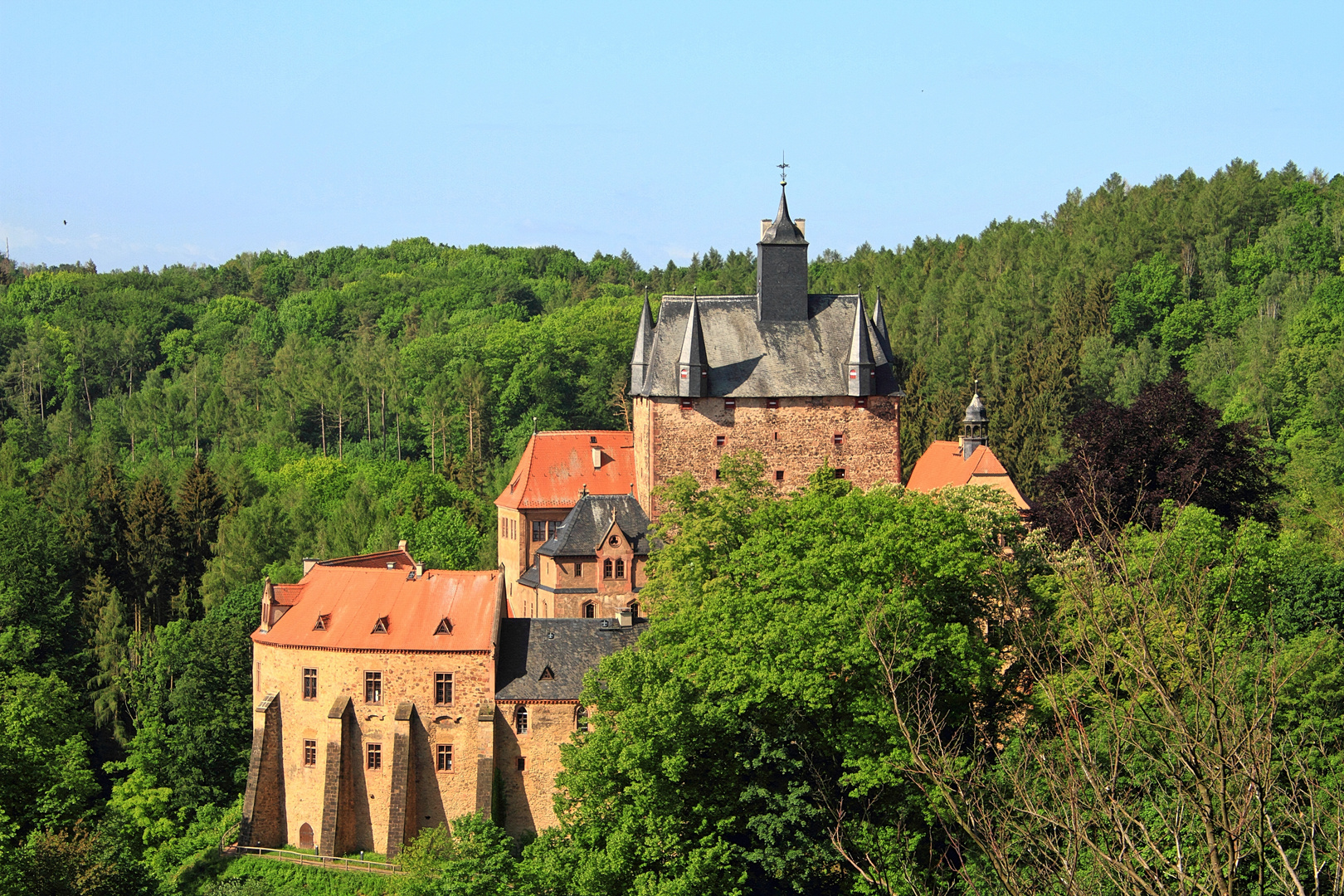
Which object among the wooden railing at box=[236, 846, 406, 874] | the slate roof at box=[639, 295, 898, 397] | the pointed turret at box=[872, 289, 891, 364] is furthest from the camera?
the pointed turret at box=[872, 289, 891, 364]

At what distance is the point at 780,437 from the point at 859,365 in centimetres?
315

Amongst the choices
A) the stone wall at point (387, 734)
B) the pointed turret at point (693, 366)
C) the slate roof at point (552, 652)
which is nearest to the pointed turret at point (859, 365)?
the pointed turret at point (693, 366)

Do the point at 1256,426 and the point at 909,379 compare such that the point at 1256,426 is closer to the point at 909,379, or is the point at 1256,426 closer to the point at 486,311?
the point at 909,379

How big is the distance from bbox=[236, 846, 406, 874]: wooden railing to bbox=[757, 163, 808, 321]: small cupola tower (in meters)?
19.1

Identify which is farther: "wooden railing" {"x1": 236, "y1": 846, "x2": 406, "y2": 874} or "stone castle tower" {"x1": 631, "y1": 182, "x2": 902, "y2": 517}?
"stone castle tower" {"x1": 631, "y1": 182, "x2": 902, "y2": 517}

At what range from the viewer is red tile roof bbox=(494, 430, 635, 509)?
4984 centimetres

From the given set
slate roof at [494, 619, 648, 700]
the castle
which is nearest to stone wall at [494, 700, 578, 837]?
the castle

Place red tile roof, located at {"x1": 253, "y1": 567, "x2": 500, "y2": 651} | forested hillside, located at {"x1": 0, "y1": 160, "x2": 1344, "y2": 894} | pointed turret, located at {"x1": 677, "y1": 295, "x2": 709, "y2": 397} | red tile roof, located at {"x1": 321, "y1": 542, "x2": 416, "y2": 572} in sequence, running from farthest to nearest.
Result: red tile roof, located at {"x1": 321, "y1": 542, "x2": 416, "y2": 572} → pointed turret, located at {"x1": 677, "y1": 295, "x2": 709, "y2": 397} → red tile roof, located at {"x1": 253, "y1": 567, "x2": 500, "y2": 651} → forested hillside, located at {"x1": 0, "y1": 160, "x2": 1344, "y2": 894}

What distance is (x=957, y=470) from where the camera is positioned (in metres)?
54.8

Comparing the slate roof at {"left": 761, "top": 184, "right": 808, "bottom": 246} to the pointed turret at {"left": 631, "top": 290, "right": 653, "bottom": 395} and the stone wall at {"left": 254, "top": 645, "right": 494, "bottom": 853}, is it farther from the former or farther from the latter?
the stone wall at {"left": 254, "top": 645, "right": 494, "bottom": 853}

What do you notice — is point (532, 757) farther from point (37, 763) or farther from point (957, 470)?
point (957, 470)

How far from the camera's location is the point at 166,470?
8575 cm

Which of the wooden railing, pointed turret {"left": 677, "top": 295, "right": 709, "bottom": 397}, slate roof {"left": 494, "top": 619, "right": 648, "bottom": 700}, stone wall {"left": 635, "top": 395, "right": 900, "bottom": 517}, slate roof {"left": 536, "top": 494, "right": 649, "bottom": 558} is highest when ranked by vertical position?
pointed turret {"left": 677, "top": 295, "right": 709, "bottom": 397}

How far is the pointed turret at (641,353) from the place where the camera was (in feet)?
152
